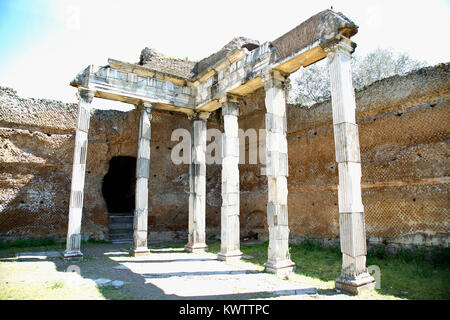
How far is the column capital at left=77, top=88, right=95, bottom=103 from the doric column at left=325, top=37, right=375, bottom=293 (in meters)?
5.74

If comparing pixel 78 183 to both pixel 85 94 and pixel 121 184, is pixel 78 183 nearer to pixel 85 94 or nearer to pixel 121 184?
pixel 85 94

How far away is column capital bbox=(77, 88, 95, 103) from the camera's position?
24.8 ft

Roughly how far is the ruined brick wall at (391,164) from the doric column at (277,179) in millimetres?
2636

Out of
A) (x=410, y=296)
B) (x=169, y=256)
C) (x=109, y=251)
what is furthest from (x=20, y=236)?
(x=410, y=296)

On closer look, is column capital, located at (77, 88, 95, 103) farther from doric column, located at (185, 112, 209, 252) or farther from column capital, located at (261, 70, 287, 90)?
column capital, located at (261, 70, 287, 90)

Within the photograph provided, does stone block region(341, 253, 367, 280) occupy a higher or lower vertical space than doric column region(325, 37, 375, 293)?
lower

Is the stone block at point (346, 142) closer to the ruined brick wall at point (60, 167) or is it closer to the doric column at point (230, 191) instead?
the doric column at point (230, 191)

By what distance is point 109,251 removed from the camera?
8445mm

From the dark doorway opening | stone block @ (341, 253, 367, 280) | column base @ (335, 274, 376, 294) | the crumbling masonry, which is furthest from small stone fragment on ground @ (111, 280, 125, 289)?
the dark doorway opening

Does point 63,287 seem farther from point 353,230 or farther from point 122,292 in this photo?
point 353,230

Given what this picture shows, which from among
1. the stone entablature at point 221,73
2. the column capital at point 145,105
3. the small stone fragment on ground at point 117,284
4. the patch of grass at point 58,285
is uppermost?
the stone entablature at point 221,73

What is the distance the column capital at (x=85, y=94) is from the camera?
24.8ft

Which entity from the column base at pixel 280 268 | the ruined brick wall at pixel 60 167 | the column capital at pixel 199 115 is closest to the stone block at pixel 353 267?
the column base at pixel 280 268
